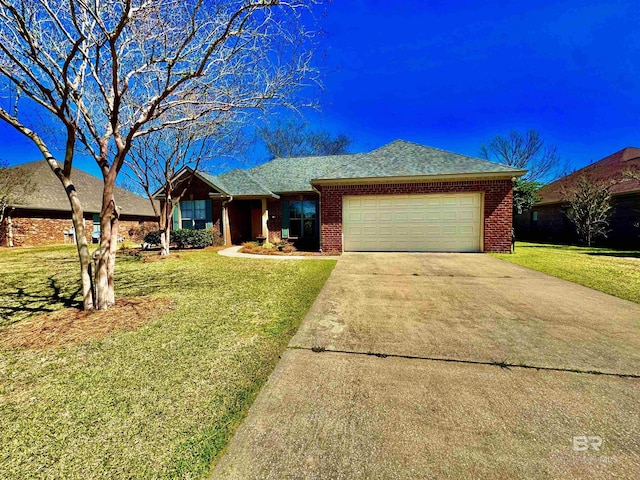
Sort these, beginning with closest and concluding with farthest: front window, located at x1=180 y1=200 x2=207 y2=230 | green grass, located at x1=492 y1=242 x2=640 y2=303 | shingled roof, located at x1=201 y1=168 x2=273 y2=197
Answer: green grass, located at x1=492 y1=242 x2=640 y2=303 < shingled roof, located at x1=201 y1=168 x2=273 y2=197 < front window, located at x1=180 y1=200 x2=207 y2=230

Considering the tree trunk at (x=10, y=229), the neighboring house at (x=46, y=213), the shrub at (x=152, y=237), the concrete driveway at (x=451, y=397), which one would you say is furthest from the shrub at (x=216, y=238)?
the concrete driveway at (x=451, y=397)

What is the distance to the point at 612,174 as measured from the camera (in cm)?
1614

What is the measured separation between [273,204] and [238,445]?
14187mm

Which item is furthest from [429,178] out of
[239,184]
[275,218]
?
[239,184]

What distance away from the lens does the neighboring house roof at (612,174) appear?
1438 cm

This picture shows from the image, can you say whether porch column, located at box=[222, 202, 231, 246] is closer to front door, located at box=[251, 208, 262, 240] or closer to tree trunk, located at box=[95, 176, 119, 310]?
front door, located at box=[251, 208, 262, 240]

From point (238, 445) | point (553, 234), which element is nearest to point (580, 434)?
point (238, 445)

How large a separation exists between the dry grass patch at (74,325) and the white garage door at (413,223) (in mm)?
7741

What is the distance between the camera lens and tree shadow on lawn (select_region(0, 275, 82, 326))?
162 inches

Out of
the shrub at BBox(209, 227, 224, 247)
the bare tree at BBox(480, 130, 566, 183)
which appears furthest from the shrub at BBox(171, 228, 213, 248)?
the bare tree at BBox(480, 130, 566, 183)

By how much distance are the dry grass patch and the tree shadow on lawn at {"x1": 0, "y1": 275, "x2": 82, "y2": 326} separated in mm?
358

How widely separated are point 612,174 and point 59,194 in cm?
3532

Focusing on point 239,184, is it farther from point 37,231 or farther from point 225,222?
point 37,231

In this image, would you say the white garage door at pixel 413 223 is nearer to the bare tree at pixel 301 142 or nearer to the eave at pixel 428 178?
the eave at pixel 428 178
